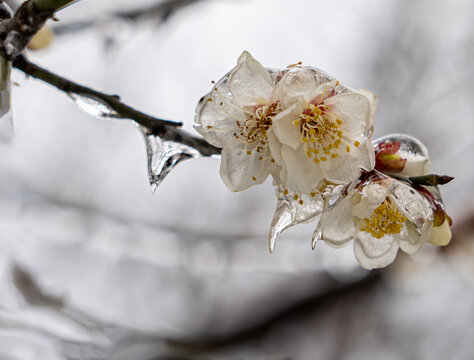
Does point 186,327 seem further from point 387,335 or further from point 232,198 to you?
point 387,335

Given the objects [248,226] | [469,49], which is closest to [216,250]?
[248,226]

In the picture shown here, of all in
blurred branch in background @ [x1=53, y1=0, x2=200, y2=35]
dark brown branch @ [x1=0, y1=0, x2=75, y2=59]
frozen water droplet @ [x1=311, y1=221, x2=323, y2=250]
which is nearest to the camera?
dark brown branch @ [x1=0, y1=0, x2=75, y2=59]

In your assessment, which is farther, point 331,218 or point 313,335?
point 313,335

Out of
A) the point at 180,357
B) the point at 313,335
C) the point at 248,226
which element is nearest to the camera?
the point at 180,357

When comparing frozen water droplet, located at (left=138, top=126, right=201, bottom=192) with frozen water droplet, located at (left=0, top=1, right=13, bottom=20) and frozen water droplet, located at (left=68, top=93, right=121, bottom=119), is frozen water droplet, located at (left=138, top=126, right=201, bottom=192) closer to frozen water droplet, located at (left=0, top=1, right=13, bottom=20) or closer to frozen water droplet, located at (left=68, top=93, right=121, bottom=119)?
frozen water droplet, located at (left=68, top=93, right=121, bottom=119)

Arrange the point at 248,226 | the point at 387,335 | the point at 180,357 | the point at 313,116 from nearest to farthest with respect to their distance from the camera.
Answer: the point at 313,116 < the point at 180,357 < the point at 387,335 < the point at 248,226

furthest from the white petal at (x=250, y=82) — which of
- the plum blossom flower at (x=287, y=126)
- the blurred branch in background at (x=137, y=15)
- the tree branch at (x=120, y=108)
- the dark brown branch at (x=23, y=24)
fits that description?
the blurred branch in background at (x=137, y=15)

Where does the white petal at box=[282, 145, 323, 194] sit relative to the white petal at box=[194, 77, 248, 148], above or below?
below

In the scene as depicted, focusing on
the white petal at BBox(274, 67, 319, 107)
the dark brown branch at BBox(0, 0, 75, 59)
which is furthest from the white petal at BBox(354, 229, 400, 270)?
the dark brown branch at BBox(0, 0, 75, 59)
